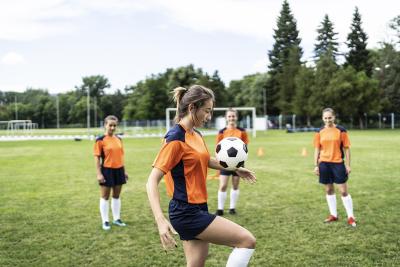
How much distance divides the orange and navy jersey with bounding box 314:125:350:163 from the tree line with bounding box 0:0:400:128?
52041 mm

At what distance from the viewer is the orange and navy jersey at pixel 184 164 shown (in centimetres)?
336

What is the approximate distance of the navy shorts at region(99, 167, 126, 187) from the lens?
7770mm

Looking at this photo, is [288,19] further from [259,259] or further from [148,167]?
[259,259]

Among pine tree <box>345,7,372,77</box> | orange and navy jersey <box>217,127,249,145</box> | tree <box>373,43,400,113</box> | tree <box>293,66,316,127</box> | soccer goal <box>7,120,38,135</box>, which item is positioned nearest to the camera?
orange and navy jersey <box>217,127,249,145</box>

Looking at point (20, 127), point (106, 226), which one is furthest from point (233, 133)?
point (20, 127)

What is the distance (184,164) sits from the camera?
3445 millimetres

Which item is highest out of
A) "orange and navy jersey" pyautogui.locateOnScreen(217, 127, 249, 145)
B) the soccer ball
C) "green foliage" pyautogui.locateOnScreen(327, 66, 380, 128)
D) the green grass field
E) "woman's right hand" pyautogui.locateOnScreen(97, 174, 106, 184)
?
"green foliage" pyautogui.locateOnScreen(327, 66, 380, 128)

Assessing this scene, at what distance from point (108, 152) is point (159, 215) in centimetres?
494

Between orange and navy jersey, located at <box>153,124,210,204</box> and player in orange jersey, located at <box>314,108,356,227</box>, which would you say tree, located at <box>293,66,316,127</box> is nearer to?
player in orange jersey, located at <box>314,108,356,227</box>

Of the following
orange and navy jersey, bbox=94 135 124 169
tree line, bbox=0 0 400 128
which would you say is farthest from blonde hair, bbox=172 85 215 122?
tree line, bbox=0 0 400 128

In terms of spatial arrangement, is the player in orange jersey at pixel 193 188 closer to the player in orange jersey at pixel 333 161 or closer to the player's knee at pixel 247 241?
the player's knee at pixel 247 241

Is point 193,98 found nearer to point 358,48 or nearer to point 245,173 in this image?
point 245,173

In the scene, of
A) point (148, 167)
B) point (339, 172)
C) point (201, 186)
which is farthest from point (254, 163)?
point (201, 186)

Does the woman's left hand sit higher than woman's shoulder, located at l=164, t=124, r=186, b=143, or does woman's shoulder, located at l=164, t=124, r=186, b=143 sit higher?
woman's shoulder, located at l=164, t=124, r=186, b=143
